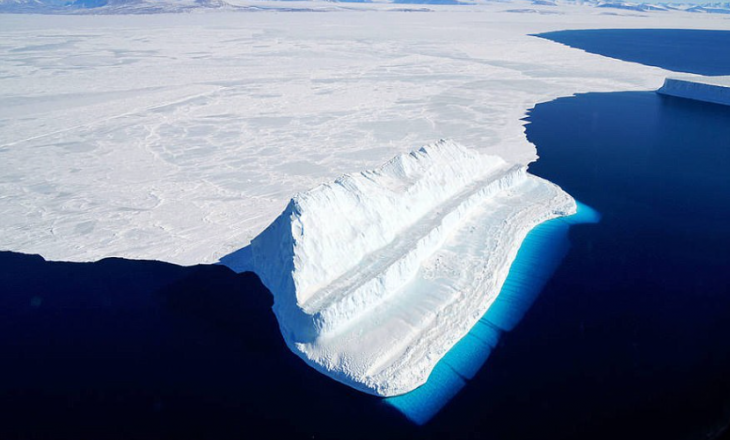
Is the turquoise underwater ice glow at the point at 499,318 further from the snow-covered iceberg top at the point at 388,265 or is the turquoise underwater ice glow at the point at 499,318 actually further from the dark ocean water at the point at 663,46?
the dark ocean water at the point at 663,46

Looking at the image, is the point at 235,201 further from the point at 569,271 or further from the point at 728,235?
the point at 728,235

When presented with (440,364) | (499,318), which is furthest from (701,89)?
(440,364)

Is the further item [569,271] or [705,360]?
[569,271]

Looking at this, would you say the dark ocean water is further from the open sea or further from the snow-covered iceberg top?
the snow-covered iceberg top

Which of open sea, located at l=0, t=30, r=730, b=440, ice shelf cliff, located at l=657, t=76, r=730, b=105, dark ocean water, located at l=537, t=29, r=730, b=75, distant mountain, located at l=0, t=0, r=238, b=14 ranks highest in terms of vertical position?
distant mountain, located at l=0, t=0, r=238, b=14

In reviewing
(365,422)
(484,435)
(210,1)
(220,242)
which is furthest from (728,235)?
(210,1)

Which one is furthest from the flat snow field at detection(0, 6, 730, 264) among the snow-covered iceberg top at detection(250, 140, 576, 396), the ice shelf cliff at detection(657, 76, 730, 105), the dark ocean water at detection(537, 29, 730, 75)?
the dark ocean water at detection(537, 29, 730, 75)
